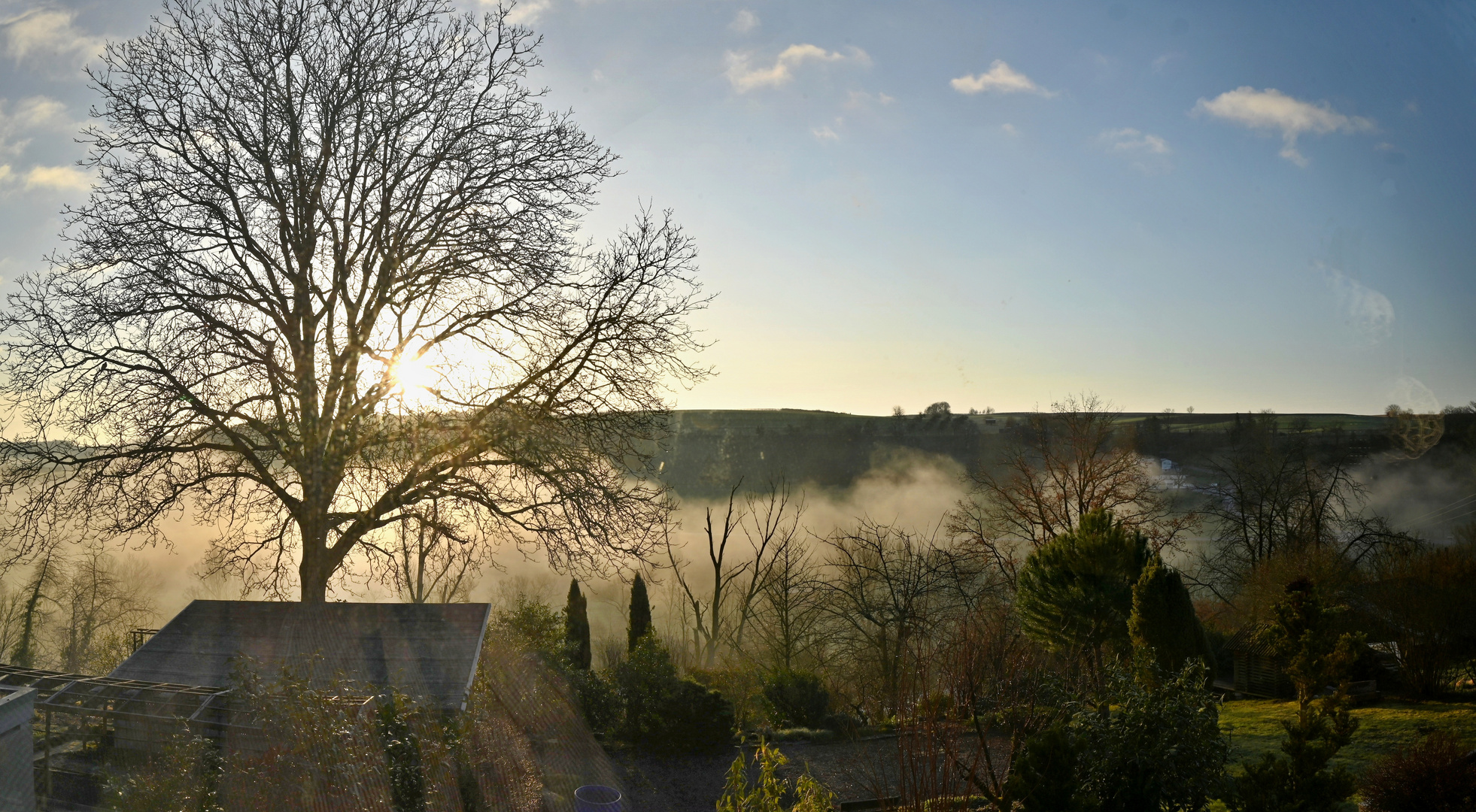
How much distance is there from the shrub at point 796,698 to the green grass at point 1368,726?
657 cm

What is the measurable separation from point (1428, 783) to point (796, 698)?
9.34 m

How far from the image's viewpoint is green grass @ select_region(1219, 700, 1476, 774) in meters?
11.2

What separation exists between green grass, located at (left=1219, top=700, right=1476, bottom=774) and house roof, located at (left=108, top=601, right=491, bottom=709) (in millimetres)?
9400

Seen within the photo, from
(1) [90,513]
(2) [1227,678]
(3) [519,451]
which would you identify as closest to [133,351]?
(1) [90,513]

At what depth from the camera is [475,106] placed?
39.0 feet

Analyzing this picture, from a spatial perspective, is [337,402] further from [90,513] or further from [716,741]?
[716,741]

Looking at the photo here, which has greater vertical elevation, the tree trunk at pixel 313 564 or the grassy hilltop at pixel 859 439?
the grassy hilltop at pixel 859 439

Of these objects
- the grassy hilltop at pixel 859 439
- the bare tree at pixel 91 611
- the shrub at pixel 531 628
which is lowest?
the bare tree at pixel 91 611

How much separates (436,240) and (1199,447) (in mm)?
40581

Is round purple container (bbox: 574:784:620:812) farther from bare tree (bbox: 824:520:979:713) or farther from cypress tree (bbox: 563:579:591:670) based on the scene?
cypress tree (bbox: 563:579:591:670)

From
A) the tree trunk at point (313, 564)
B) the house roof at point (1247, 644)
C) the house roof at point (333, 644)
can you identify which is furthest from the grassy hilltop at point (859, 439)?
the house roof at point (333, 644)

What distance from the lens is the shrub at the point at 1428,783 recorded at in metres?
7.49

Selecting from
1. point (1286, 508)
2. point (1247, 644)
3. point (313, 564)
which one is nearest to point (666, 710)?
point (313, 564)

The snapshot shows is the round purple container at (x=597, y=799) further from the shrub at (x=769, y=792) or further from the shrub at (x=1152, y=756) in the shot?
the shrub at (x=1152, y=756)
